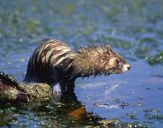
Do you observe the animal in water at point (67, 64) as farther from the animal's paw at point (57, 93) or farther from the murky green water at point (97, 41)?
the murky green water at point (97, 41)

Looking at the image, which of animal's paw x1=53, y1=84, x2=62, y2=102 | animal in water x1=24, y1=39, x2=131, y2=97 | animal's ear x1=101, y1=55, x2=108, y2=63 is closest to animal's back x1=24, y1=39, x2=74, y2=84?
animal in water x1=24, y1=39, x2=131, y2=97

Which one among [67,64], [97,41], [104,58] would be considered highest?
[97,41]

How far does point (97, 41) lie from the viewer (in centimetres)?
1759

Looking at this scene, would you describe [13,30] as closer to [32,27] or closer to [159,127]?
[32,27]

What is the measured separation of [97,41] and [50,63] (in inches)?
224

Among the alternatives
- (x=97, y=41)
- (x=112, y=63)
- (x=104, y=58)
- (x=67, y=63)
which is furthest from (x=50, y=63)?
(x=97, y=41)

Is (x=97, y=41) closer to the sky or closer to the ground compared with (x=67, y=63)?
closer to the sky

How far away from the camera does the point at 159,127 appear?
992 centimetres

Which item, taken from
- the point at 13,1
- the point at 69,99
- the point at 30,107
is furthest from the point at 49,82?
the point at 13,1

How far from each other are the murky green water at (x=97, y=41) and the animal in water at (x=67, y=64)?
0.45m

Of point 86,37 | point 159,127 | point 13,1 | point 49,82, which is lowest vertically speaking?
point 159,127

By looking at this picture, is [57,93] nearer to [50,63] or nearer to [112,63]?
[50,63]

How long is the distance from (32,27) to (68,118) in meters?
→ 9.84

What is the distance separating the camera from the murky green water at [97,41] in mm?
10367
